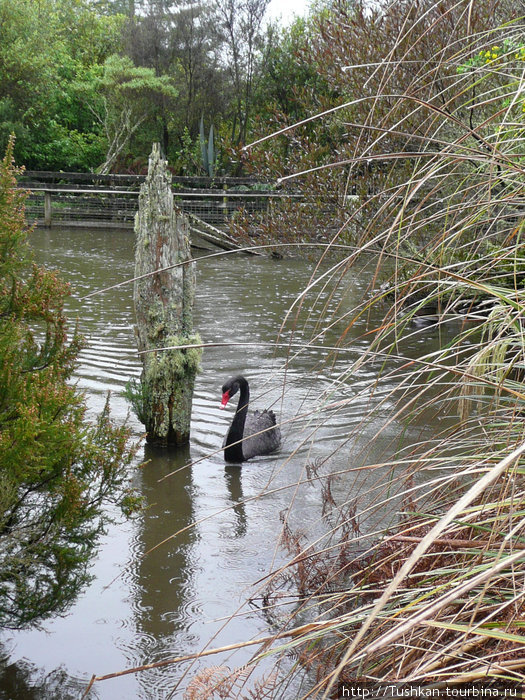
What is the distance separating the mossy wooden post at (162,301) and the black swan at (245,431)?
41 cm

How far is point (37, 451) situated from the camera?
8.05 ft

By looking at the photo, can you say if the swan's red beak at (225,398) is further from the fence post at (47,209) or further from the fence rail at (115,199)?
the fence post at (47,209)

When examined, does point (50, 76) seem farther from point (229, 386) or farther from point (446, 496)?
point (446, 496)

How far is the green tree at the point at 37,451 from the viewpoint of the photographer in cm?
251

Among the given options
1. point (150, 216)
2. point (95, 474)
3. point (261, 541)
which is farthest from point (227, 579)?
point (150, 216)

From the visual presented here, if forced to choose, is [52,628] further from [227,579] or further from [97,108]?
[97,108]

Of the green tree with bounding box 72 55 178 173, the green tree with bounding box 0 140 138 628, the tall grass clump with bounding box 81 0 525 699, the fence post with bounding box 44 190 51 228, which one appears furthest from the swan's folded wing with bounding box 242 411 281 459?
the green tree with bounding box 72 55 178 173

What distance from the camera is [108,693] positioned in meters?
2.92

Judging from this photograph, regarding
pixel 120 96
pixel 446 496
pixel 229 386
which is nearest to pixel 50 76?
pixel 120 96

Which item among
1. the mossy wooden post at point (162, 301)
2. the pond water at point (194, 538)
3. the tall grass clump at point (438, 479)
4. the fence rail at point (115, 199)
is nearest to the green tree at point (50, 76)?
the fence rail at point (115, 199)

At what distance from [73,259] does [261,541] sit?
43.3ft

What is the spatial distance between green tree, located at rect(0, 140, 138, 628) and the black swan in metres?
2.51

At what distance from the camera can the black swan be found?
5543 mm

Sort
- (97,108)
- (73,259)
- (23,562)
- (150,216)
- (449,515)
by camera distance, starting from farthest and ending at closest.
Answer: (97,108) → (73,259) → (150,216) → (23,562) → (449,515)
